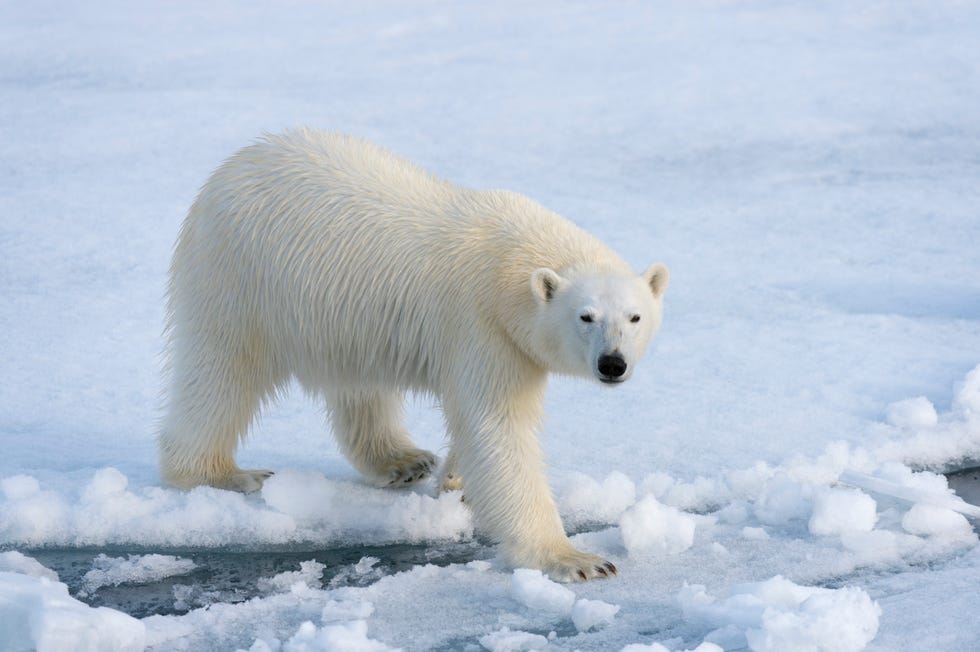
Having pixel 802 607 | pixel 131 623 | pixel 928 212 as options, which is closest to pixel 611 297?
pixel 802 607

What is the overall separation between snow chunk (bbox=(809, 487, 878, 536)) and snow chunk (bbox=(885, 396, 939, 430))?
98 centimetres

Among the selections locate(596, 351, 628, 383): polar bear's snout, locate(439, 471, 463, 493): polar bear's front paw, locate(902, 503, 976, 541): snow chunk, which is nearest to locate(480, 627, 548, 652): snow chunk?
locate(596, 351, 628, 383): polar bear's snout

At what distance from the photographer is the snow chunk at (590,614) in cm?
333

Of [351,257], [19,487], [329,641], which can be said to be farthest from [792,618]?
[19,487]

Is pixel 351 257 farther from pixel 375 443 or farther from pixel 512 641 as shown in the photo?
pixel 512 641

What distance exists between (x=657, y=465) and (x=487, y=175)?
161 inches

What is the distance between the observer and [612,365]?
358 centimetres

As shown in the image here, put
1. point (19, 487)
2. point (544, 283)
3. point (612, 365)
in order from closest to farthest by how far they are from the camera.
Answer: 1. point (612, 365)
2. point (544, 283)
3. point (19, 487)

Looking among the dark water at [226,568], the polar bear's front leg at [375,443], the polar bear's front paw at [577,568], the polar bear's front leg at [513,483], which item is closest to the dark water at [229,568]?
the dark water at [226,568]

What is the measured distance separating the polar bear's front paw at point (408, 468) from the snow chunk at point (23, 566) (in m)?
A: 1.24

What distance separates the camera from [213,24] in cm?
1202

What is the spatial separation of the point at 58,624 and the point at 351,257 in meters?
1.51

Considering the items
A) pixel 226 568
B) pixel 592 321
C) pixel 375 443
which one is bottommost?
pixel 226 568

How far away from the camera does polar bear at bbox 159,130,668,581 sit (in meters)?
3.78
